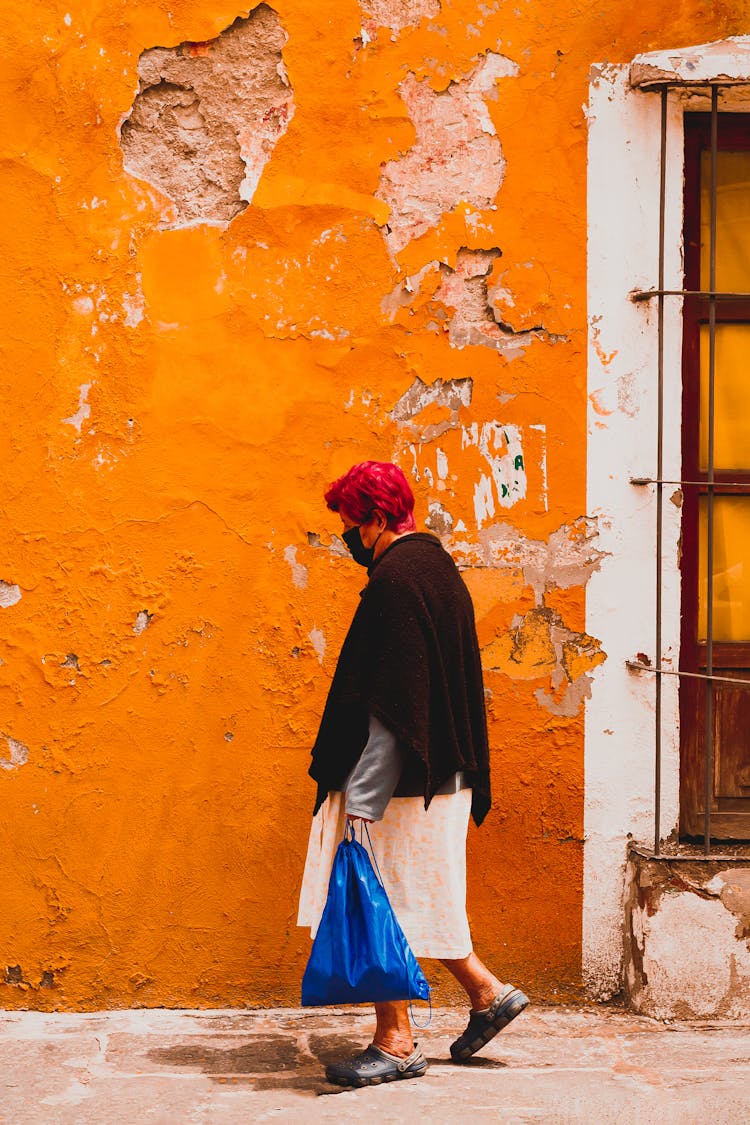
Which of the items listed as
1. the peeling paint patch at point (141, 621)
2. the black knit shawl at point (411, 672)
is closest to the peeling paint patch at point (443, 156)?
the black knit shawl at point (411, 672)

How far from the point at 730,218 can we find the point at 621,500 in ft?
3.32

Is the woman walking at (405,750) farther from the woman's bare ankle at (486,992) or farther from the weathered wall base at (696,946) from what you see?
the weathered wall base at (696,946)

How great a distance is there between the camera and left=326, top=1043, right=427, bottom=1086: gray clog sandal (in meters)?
3.41

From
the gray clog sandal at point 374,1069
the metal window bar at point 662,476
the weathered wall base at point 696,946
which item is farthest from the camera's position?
the metal window bar at point 662,476

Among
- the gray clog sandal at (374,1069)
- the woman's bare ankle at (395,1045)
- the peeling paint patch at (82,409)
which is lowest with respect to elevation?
the gray clog sandal at (374,1069)

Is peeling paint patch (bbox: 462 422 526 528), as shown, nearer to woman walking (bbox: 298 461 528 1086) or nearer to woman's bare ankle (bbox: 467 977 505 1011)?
woman walking (bbox: 298 461 528 1086)

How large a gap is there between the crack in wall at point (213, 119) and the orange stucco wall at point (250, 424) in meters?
0.02

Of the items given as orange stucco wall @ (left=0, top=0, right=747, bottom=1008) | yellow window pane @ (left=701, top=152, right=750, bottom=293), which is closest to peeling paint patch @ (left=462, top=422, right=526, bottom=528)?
orange stucco wall @ (left=0, top=0, right=747, bottom=1008)

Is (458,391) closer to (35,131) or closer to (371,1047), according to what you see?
(35,131)

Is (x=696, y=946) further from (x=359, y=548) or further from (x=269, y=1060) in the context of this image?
(x=359, y=548)

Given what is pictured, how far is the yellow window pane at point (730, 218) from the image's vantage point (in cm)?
429

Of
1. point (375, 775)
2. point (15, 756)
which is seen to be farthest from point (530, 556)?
point (15, 756)

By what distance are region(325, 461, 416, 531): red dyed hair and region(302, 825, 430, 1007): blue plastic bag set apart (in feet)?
2.86

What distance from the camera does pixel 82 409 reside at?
13.3 ft
